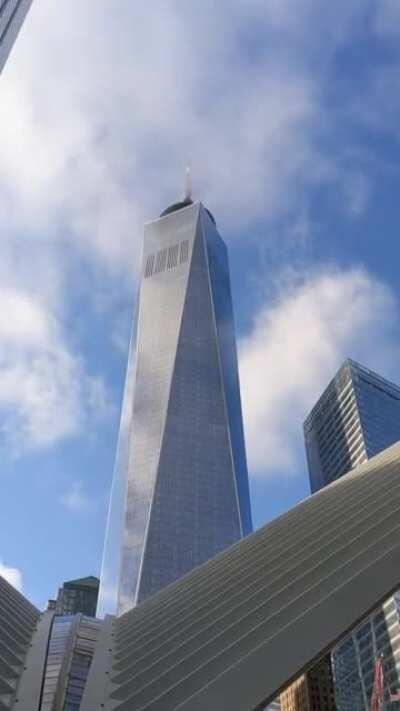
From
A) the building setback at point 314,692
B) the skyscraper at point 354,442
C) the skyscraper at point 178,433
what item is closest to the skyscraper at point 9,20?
the building setback at point 314,692

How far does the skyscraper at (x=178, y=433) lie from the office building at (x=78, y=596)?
91.6 ft

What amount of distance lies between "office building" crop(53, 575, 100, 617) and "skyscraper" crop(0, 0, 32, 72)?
11523 centimetres

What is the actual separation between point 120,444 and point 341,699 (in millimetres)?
70722

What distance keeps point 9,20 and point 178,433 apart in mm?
80625

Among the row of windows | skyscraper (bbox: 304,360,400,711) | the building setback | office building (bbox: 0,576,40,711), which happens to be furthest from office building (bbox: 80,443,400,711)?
the row of windows

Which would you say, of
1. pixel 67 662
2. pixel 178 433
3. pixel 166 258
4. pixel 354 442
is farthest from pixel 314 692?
pixel 166 258

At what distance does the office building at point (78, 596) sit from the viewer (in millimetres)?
143625

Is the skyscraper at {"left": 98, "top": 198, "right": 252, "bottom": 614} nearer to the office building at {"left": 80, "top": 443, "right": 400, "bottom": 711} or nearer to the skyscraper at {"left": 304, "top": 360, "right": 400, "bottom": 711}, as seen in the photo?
the skyscraper at {"left": 304, "top": 360, "right": 400, "bottom": 711}

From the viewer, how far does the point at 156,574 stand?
104 m

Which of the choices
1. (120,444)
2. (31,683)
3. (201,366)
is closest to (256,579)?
(31,683)

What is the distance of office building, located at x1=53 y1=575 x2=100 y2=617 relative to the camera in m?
144

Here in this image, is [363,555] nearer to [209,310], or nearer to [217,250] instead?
[209,310]

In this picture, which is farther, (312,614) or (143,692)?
(143,692)

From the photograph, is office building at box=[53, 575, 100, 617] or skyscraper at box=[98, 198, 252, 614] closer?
skyscraper at box=[98, 198, 252, 614]
